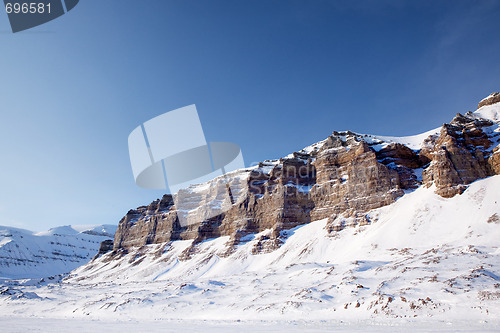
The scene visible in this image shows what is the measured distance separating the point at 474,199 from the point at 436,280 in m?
40.7

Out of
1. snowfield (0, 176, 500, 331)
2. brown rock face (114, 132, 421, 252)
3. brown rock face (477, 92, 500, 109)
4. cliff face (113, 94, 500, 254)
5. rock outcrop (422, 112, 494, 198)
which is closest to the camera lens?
snowfield (0, 176, 500, 331)

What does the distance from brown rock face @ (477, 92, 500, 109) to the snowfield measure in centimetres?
7113

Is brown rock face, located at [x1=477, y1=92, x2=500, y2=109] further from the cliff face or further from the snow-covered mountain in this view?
the snow-covered mountain

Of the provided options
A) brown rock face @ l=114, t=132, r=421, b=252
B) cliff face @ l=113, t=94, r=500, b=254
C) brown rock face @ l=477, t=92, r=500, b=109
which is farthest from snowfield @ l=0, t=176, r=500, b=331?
brown rock face @ l=477, t=92, r=500, b=109

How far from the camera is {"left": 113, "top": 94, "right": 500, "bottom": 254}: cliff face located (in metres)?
69.2

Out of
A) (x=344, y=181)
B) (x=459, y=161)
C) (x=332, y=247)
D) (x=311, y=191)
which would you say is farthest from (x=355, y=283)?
(x=311, y=191)

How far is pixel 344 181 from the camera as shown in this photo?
88.3m

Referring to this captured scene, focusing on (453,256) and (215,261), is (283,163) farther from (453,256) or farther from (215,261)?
(453,256)

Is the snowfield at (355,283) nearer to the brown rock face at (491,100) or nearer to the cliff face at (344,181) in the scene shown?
the cliff face at (344,181)

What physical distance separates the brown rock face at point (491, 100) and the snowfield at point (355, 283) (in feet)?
233

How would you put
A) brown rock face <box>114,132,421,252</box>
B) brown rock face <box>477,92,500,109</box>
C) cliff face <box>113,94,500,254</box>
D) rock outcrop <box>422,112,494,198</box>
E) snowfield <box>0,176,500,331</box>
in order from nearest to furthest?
snowfield <box>0,176,500,331</box>
rock outcrop <box>422,112,494,198</box>
cliff face <box>113,94,500,254</box>
brown rock face <box>114,132,421,252</box>
brown rock face <box>477,92,500,109</box>

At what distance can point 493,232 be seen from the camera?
49.5 meters

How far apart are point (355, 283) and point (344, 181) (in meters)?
55.8

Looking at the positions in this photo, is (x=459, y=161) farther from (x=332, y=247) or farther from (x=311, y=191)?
(x=311, y=191)
